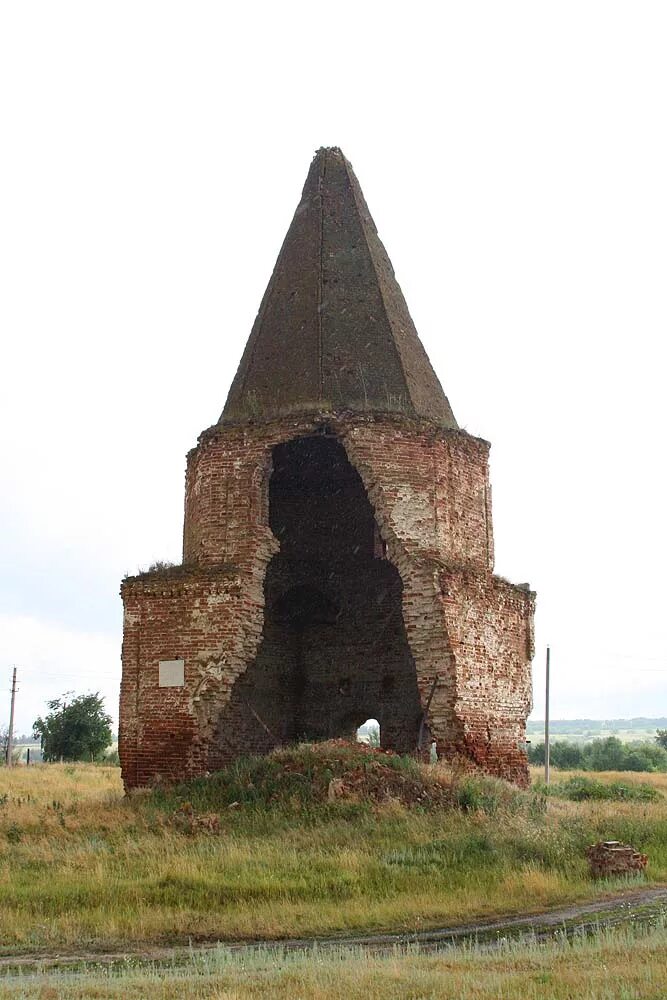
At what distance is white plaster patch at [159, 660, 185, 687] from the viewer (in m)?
14.5

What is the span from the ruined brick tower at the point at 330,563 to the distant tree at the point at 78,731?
2176 cm

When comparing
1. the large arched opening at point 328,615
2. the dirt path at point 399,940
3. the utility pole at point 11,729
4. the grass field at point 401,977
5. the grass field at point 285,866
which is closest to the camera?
the grass field at point 401,977

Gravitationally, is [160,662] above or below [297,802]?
above

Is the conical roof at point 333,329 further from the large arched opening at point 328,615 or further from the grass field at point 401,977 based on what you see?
the grass field at point 401,977

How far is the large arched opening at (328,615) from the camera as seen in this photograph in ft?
60.5

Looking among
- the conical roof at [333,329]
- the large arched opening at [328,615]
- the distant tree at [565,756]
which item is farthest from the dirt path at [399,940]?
the distant tree at [565,756]

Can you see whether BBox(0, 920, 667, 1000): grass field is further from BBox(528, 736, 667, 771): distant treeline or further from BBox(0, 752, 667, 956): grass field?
BBox(528, 736, 667, 771): distant treeline

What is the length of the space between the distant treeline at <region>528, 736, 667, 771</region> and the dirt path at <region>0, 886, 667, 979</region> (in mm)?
36131

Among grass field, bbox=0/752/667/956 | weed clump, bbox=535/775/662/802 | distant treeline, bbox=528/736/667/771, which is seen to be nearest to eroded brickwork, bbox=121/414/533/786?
grass field, bbox=0/752/667/956

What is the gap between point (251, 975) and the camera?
623 centimetres

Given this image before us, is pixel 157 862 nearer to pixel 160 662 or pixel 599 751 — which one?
pixel 160 662

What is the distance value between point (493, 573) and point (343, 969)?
996cm

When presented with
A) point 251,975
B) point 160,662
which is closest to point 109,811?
point 160,662

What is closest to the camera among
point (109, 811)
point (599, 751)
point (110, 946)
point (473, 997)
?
point (473, 997)
